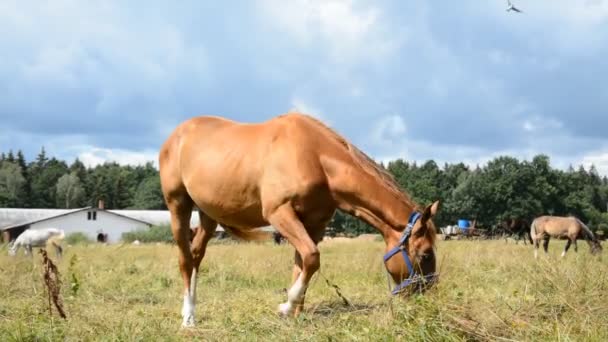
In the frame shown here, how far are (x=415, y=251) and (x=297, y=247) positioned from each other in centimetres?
107

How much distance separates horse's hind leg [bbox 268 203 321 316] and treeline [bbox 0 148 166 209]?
111 metres

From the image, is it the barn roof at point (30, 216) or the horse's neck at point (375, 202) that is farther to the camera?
the barn roof at point (30, 216)

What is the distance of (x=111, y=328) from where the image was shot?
13.6 feet

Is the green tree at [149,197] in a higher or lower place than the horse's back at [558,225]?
higher

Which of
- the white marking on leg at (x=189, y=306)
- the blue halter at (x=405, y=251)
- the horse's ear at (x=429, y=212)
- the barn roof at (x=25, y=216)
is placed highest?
the barn roof at (x=25, y=216)

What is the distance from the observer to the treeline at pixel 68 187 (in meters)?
109

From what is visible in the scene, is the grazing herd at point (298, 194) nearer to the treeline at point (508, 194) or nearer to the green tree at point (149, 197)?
the treeline at point (508, 194)

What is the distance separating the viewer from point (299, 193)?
211 inches

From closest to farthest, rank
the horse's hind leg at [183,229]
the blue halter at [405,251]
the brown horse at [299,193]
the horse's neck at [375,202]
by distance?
the blue halter at [405,251] < the brown horse at [299,193] < the horse's neck at [375,202] < the horse's hind leg at [183,229]

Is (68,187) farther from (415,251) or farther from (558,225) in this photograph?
(415,251)

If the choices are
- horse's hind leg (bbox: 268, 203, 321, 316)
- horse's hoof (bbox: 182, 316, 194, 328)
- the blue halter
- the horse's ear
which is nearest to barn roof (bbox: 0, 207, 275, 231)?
horse's hoof (bbox: 182, 316, 194, 328)

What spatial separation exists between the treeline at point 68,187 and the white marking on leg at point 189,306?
10949cm

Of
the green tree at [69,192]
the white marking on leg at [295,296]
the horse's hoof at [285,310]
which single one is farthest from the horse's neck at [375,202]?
the green tree at [69,192]

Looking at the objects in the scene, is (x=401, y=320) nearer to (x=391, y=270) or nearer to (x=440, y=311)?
(x=440, y=311)
